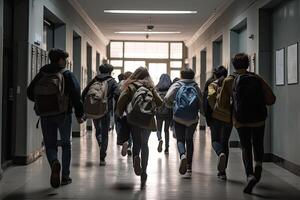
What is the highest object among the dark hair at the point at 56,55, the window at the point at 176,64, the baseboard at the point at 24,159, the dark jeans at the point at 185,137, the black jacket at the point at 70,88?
the window at the point at 176,64

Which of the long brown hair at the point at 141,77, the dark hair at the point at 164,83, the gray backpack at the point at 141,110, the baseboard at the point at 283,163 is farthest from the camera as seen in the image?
the dark hair at the point at 164,83

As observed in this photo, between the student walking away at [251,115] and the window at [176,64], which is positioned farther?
the window at [176,64]

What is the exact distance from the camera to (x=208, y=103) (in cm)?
643

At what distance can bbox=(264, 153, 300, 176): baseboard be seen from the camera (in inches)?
282

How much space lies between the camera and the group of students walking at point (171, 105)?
5.52 metres

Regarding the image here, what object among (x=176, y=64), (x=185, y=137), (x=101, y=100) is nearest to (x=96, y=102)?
(x=101, y=100)

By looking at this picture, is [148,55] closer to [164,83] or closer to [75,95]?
[164,83]

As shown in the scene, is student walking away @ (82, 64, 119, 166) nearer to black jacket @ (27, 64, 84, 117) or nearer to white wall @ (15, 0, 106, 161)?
white wall @ (15, 0, 106, 161)

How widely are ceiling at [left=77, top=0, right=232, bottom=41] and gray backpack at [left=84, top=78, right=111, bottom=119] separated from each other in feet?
16.0

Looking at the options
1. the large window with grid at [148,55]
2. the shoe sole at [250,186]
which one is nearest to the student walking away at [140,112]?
the shoe sole at [250,186]

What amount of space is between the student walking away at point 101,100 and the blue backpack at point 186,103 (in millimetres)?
1374

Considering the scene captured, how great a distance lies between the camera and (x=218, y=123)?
6453 millimetres

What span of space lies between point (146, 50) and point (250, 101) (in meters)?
17.3

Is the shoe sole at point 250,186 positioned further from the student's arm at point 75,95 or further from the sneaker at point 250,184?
the student's arm at point 75,95
